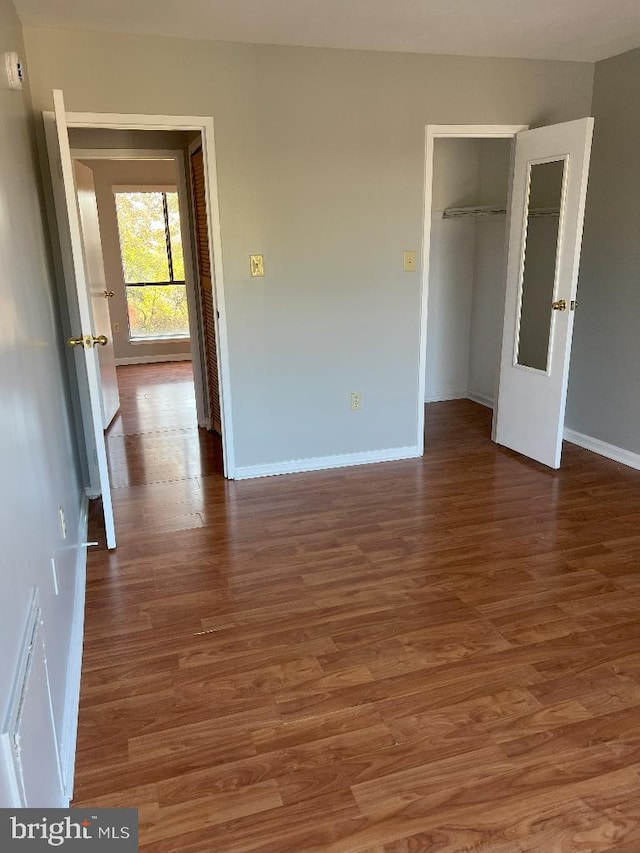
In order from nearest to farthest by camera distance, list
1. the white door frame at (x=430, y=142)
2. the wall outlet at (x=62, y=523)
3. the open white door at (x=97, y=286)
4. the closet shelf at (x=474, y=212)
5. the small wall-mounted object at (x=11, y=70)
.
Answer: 1. the small wall-mounted object at (x=11, y=70)
2. the wall outlet at (x=62, y=523)
3. the white door frame at (x=430, y=142)
4. the open white door at (x=97, y=286)
5. the closet shelf at (x=474, y=212)

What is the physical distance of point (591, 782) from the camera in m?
1.77

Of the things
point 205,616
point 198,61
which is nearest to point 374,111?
point 198,61

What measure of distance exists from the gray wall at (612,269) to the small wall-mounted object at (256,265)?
2.19m

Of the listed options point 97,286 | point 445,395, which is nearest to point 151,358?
point 97,286

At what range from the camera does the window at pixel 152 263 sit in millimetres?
7734

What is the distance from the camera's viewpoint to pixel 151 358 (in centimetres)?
807

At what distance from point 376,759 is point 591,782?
1.96 ft

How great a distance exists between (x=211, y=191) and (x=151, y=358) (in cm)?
476

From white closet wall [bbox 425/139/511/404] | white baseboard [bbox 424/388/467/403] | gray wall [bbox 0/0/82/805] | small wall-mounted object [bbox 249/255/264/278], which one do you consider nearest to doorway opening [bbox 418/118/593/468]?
white closet wall [bbox 425/139/511/404]

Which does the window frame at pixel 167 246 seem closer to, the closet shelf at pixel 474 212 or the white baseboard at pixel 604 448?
the closet shelf at pixel 474 212

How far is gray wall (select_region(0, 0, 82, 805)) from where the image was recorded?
1.46m

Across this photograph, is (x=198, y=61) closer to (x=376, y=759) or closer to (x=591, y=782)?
(x=376, y=759)

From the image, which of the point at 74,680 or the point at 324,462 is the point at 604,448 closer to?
the point at 324,462

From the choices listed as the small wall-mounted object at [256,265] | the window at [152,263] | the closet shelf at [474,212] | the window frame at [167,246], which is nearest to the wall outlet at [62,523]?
the small wall-mounted object at [256,265]
